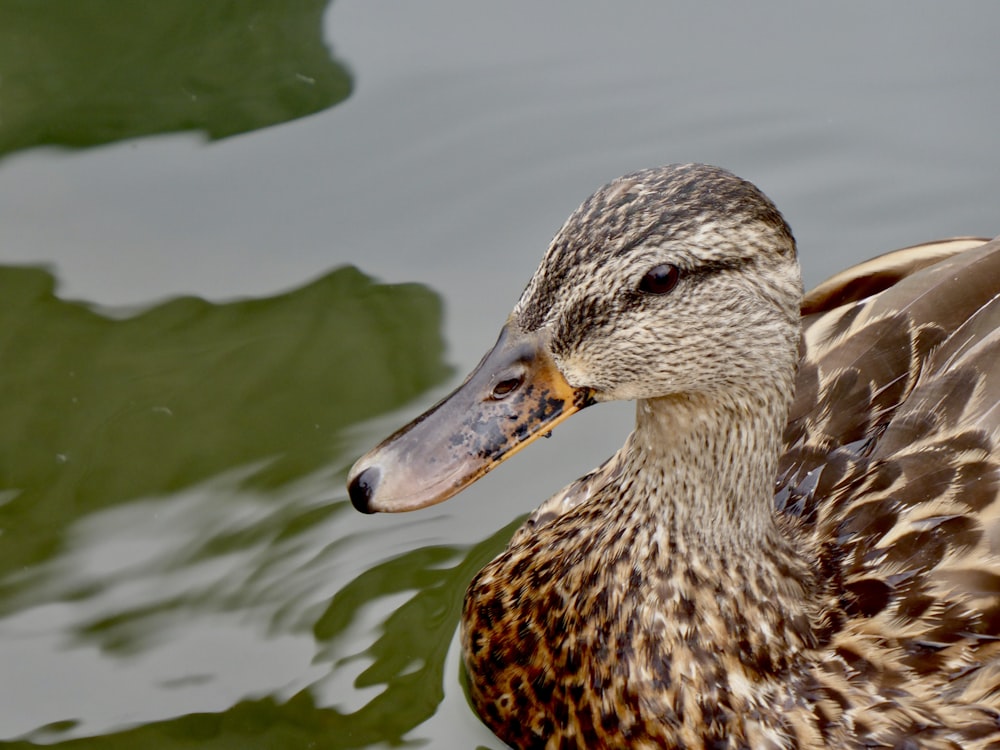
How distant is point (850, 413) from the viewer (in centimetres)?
329

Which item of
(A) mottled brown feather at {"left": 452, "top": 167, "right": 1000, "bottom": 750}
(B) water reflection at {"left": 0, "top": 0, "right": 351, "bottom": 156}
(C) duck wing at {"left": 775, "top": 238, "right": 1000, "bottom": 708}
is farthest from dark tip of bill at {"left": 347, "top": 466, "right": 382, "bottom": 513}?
(B) water reflection at {"left": 0, "top": 0, "right": 351, "bottom": 156}

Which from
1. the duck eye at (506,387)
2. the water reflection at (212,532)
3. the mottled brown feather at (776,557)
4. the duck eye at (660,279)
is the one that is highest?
the duck eye at (660,279)

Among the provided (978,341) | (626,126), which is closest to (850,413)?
(978,341)

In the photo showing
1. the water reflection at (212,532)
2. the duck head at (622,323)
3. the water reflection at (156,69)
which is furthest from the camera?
the water reflection at (156,69)

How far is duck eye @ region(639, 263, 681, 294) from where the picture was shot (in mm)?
2684

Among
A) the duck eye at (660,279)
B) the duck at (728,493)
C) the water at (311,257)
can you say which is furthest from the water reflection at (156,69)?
the duck eye at (660,279)

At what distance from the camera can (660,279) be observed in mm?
2699

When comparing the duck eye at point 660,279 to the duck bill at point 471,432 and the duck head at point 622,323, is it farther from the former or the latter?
the duck bill at point 471,432

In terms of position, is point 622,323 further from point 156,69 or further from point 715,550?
point 156,69

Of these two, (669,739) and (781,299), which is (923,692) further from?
(781,299)

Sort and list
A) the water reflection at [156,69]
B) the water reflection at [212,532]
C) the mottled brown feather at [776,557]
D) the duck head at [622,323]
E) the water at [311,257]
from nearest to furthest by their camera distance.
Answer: the duck head at [622,323] < the mottled brown feather at [776,557] < the water reflection at [212,532] < the water at [311,257] < the water reflection at [156,69]

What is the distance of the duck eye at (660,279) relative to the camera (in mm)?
2684

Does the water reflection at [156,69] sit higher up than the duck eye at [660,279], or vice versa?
the duck eye at [660,279]

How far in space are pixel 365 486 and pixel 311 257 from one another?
1.93 m
